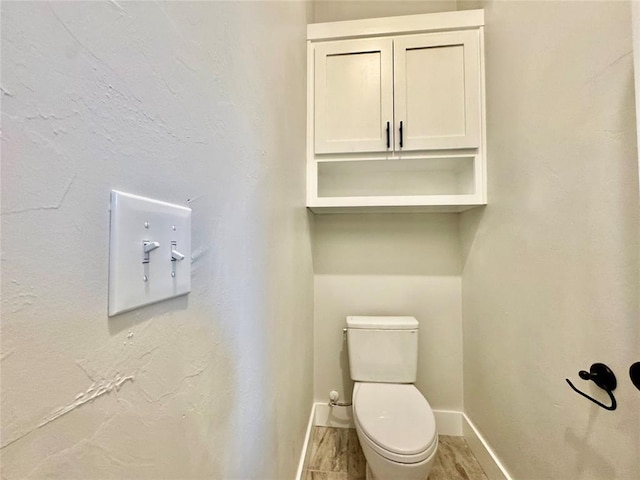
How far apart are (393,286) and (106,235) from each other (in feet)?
5.68

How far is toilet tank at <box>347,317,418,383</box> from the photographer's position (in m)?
1.65

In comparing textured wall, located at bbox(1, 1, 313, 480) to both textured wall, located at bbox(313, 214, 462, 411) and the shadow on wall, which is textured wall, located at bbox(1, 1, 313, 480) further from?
textured wall, located at bbox(313, 214, 462, 411)

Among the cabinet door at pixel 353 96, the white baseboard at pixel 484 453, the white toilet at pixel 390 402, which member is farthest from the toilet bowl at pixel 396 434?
the cabinet door at pixel 353 96

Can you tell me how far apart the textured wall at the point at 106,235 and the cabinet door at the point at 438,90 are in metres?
1.01

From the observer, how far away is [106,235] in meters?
0.31

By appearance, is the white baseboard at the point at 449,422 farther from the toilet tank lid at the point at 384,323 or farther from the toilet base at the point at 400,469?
the toilet base at the point at 400,469

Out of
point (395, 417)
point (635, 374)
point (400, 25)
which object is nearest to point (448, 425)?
point (395, 417)

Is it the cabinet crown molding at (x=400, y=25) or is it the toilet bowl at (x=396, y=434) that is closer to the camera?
the toilet bowl at (x=396, y=434)

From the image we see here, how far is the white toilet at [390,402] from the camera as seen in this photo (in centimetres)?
113

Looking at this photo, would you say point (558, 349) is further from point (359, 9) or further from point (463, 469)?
point (359, 9)

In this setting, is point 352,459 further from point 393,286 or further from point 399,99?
point 399,99

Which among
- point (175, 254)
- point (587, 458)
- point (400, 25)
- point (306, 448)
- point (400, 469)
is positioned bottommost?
point (306, 448)

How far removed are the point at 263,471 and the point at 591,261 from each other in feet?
3.62

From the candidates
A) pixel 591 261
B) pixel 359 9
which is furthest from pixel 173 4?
pixel 359 9
